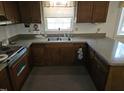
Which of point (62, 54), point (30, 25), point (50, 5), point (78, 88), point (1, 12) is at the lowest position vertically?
point (78, 88)

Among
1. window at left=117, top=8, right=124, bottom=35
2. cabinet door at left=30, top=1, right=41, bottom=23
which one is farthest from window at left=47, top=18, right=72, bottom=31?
window at left=117, top=8, right=124, bottom=35

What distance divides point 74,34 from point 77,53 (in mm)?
749

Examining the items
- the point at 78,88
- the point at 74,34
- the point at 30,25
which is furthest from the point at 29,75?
the point at 74,34

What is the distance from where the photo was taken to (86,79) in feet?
8.55

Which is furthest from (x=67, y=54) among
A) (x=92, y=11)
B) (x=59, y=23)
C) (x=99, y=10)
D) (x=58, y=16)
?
(x=99, y=10)

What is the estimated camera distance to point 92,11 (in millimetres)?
2984

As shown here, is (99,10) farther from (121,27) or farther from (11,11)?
(11,11)

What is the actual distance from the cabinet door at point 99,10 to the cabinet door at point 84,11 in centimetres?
12

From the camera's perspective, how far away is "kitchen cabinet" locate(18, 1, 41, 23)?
9.62 feet

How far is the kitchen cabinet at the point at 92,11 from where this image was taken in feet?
9.63

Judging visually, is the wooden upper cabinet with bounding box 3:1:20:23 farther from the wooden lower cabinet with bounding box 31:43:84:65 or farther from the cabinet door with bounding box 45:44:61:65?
the cabinet door with bounding box 45:44:61:65

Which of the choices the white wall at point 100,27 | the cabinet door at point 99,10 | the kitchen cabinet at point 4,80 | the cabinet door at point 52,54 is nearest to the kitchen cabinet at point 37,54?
the cabinet door at point 52,54

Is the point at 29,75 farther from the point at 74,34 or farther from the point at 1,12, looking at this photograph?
the point at 74,34

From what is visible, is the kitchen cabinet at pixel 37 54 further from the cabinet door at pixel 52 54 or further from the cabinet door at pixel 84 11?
the cabinet door at pixel 84 11
